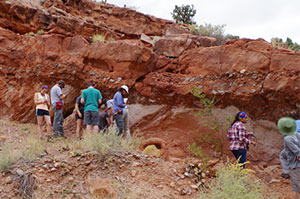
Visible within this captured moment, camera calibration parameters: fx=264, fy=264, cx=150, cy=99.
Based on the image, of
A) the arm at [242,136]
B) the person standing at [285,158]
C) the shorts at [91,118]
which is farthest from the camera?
the shorts at [91,118]

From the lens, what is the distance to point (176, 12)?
18.7m

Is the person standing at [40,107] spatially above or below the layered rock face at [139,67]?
below

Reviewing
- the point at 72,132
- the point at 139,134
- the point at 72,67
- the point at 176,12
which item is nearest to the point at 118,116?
the point at 139,134

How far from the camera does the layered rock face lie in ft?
24.3

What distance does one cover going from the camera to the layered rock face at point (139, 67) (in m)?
7.40

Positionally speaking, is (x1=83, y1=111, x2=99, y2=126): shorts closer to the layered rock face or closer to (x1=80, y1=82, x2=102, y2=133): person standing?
(x1=80, y1=82, x2=102, y2=133): person standing

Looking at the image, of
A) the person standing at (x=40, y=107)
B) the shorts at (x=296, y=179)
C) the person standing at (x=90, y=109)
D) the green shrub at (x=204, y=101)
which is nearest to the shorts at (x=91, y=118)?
the person standing at (x=90, y=109)

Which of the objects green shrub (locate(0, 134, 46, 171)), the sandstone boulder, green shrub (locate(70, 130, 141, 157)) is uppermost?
green shrub (locate(70, 130, 141, 157))

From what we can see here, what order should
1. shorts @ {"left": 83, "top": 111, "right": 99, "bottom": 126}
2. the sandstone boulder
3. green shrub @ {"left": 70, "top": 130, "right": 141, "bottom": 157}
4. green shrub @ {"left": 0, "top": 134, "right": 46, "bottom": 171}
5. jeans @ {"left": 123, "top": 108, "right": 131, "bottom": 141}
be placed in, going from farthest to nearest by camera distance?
jeans @ {"left": 123, "top": 108, "right": 131, "bottom": 141}, shorts @ {"left": 83, "top": 111, "right": 99, "bottom": 126}, green shrub @ {"left": 70, "top": 130, "right": 141, "bottom": 157}, green shrub @ {"left": 0, "top": 134, "right": 46, "bottom": 171}, the sandstone boulder

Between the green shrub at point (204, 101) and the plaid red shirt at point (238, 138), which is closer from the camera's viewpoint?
the plaid red shirt at point (238, 138)

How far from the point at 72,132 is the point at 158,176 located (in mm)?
4249

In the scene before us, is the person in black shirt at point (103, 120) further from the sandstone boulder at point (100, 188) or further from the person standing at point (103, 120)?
the sandstone boulder at point (100, 188)

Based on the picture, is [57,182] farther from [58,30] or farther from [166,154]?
[58,30]

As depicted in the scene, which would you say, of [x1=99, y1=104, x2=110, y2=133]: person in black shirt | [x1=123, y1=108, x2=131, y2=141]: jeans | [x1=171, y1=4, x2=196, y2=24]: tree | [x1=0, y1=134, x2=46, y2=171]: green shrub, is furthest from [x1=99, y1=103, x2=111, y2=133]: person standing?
[x1=171, y1=4, x2=196, y2=24]: tree
